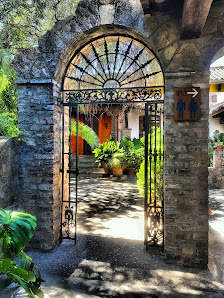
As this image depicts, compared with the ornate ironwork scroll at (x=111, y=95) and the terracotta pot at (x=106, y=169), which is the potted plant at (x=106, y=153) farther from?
the ornate ironwork scroll at (x=111, y=95)

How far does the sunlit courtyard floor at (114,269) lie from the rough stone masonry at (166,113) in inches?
11.1

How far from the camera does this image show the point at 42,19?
5.96 metres

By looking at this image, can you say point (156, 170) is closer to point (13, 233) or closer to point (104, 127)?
point (13, 233)

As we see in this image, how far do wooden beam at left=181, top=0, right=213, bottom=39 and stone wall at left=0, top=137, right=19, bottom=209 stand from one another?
9.47ft

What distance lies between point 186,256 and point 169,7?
131 inches

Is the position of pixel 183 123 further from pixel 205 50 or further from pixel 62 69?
pixel 62 69

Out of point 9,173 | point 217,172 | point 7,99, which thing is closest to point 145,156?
point 9,173

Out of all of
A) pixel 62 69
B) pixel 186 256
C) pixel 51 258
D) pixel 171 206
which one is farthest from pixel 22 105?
pixel 186 256

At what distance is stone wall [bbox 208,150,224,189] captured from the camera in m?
8.95

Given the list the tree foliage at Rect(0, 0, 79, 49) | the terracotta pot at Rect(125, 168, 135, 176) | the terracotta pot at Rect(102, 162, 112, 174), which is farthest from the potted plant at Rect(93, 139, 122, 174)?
the tree foliage at Rect(0, 0, 79, 49)

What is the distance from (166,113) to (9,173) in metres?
2.49

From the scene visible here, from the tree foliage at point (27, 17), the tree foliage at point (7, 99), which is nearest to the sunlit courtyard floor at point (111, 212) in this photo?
the tree foliage at point (7, 99)

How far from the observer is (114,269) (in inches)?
119

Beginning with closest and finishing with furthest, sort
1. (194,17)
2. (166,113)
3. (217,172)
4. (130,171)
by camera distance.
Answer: (194,17), (166,113), (217,172), (130,171)
